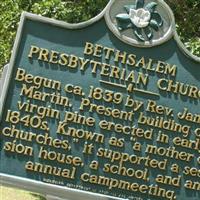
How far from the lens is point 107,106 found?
5.59 m

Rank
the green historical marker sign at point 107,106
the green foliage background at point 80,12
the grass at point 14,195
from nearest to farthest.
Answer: the green historical marker sign at point 107,106 < the green foliage background at point 80,12 < the grass at point 14,195

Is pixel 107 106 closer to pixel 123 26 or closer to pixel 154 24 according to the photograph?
pixel 123 26

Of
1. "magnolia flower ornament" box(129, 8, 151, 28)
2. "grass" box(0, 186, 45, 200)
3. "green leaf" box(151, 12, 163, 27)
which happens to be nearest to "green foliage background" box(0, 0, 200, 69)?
"green leaf" box(151, 12, 163, 27)

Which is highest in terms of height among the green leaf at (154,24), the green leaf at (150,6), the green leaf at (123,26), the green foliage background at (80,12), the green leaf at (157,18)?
the green leaf at (150,6)

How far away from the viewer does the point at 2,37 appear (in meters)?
9.11

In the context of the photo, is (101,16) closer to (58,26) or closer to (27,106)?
(58,26)

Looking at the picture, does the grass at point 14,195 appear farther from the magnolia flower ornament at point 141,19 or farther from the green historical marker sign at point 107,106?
the magnolia flower ornament at point 141,19

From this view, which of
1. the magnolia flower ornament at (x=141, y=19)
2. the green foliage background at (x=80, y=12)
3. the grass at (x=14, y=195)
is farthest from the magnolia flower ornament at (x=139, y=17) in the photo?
the grass at (x=14, y=195)

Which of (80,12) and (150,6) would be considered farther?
(80,12)

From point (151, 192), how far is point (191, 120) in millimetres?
786

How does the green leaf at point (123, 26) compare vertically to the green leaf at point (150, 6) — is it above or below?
below

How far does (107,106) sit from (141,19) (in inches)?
34.3

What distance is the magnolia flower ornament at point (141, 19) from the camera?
5.57 metres

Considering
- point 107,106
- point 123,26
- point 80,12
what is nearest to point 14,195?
point 80,12
